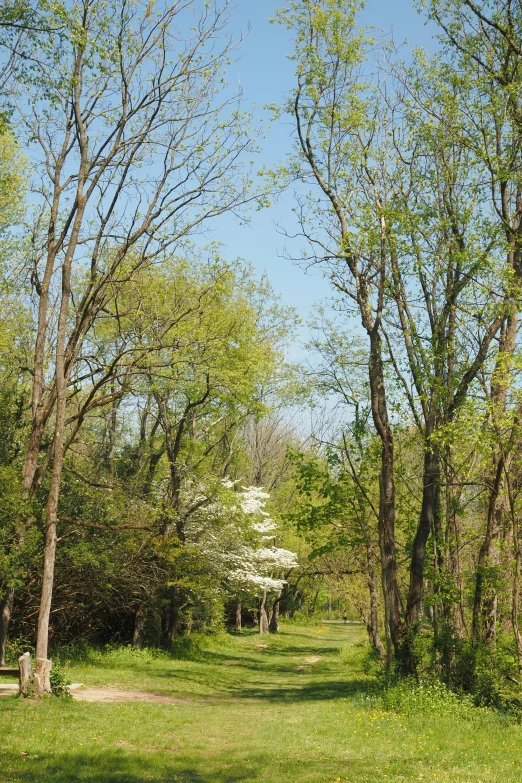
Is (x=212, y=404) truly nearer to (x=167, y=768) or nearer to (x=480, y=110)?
(x=480, y=110)

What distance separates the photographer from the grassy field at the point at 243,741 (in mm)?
8648

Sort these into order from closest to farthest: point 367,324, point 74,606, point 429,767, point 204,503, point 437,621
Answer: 1. point 429,767
2. point 437,621
3. point 367,324
4. point 74,606
5. point 204,503

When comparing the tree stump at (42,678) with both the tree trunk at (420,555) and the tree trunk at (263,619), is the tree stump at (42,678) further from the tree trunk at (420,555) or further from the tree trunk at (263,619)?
the tree trunk at (263,619)

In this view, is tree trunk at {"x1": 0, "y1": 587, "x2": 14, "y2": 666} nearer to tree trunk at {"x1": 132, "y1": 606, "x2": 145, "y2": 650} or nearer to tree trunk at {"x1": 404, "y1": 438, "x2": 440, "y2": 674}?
tree trunk at {"x1": 132, "y1": 606, "x2": 145, "y2": 650}

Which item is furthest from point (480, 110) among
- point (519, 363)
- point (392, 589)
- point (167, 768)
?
point (167, 768)

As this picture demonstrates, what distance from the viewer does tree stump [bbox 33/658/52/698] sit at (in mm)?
12914

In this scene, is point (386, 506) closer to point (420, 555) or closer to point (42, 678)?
point (420, 555)

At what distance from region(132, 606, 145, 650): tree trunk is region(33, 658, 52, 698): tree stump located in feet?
35.9

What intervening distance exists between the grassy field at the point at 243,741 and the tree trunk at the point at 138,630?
5628 mm

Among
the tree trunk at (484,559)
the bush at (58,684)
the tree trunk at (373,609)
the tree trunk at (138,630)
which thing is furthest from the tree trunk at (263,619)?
the bush at (58,684)

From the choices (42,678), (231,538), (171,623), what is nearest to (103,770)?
(42,678)

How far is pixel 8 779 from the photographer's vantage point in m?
7.66

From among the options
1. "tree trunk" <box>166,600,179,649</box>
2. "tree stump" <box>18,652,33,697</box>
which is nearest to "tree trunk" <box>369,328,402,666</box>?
"tree stump" <box>18,652,33,697</box>

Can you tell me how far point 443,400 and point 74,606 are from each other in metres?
12.1
